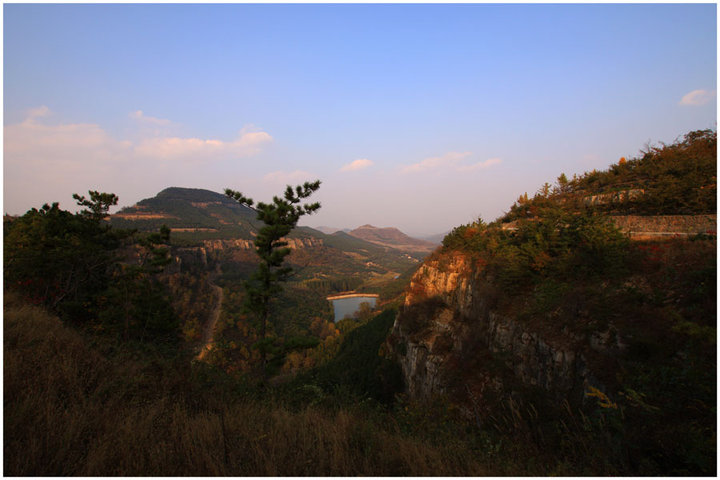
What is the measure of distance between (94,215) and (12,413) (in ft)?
53.6

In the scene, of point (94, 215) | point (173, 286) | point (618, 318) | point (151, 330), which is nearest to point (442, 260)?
point (618, 318)

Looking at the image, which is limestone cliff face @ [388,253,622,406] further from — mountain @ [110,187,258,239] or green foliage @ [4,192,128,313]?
mountain @ [110,187,258,239]

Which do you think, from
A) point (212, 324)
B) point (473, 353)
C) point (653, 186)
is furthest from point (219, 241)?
point (653, 186)

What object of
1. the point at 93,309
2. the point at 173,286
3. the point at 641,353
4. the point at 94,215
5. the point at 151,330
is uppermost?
→ the point at 94,215

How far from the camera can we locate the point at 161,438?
9.54 feet

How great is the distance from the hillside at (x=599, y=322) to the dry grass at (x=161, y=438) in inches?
82.2

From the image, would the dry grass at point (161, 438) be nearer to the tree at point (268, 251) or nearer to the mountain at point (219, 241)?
the tree at point (268, 251)

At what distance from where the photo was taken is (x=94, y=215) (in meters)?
14.5

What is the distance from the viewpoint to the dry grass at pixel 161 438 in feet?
8.25

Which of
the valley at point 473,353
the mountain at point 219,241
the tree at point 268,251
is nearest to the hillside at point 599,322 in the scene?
the valley at point 473,353

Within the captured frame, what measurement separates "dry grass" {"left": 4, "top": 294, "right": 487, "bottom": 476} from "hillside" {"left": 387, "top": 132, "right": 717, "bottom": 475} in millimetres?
2087

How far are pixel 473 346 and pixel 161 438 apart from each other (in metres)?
10.2

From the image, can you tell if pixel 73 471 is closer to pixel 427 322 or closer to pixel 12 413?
pixel 12 413

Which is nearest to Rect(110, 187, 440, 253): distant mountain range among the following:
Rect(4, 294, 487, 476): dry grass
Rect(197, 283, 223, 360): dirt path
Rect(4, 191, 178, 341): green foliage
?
Rect(197, 283, 223, 360): dirt path
